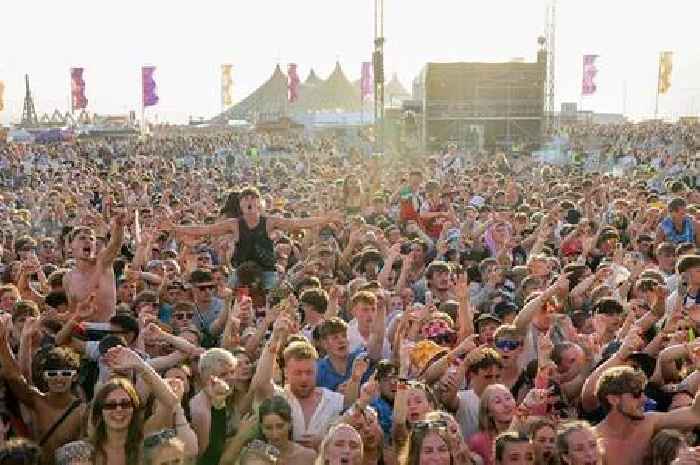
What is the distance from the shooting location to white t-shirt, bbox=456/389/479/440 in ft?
15.2

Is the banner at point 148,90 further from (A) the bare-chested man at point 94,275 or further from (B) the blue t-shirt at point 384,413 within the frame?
(B) the blue t-shirt at point 384,413

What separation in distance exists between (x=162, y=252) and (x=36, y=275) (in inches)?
49.6

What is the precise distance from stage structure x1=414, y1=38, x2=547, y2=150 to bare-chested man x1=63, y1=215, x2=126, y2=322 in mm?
30293

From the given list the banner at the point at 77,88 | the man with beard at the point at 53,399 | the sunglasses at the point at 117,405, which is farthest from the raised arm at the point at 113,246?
the banner at the point at 77,88

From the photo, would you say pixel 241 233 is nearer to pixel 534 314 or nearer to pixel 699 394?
pixel 534 314

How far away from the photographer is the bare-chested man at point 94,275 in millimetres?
6215

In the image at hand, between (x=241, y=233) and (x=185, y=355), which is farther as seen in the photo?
(x=241, y=233)

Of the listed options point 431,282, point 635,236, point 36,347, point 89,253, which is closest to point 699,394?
point 431,282

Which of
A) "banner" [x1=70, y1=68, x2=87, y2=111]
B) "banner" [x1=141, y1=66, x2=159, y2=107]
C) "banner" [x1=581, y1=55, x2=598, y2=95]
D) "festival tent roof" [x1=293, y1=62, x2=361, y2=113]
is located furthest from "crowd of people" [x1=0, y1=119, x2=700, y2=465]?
"festival tent roof" [x1=293, y1=62, x2=361, y2=113]

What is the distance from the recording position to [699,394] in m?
4.26

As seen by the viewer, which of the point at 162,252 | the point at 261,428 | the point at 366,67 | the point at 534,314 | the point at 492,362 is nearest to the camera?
the point at 261,428

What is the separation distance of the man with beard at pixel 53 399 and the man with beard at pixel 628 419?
241cm

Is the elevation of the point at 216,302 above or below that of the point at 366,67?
below

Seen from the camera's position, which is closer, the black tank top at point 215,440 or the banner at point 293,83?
the black tank top at point 215,440
